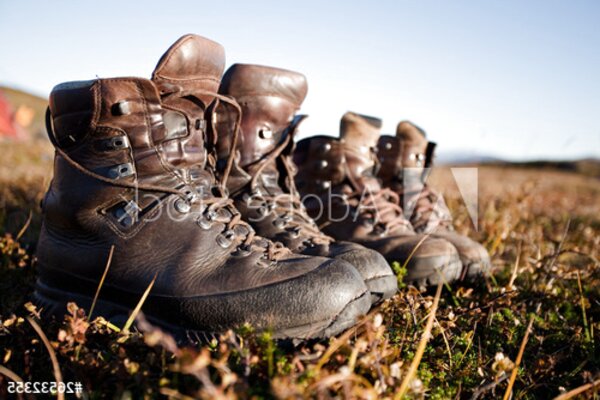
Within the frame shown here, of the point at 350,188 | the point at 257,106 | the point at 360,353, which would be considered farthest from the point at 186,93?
the point at 350,188

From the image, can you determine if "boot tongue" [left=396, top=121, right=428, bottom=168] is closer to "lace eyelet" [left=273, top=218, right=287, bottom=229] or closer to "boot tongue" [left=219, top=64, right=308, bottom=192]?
"boot tongue" [left=219, top=64, right=308, bottom=192]

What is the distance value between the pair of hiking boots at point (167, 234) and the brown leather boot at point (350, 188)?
1000 millimetres

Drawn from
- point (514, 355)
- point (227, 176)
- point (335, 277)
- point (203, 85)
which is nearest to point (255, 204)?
point (227, 176)

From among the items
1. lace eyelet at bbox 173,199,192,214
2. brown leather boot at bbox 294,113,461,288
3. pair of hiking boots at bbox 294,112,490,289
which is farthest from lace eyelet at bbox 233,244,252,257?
brown leather boot at bbox 294,113,461,288

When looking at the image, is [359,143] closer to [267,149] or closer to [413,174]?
[413,174]

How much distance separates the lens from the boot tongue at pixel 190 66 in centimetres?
203

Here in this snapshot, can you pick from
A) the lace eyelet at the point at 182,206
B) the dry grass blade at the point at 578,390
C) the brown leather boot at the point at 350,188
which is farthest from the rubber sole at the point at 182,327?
the brown leather boot at the point at 350,188

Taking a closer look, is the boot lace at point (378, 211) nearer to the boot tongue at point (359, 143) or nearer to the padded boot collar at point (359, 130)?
the boot tongue at point (359, 143)

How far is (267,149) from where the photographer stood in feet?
9.39

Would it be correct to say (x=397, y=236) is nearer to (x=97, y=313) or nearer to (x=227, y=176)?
(x=227, y=176)

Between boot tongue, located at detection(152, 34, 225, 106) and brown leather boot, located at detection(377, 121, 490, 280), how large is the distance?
2.15 meters

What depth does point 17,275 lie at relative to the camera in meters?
2.69

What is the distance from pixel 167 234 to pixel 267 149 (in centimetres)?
104

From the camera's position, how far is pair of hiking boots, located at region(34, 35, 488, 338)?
1832 mm
